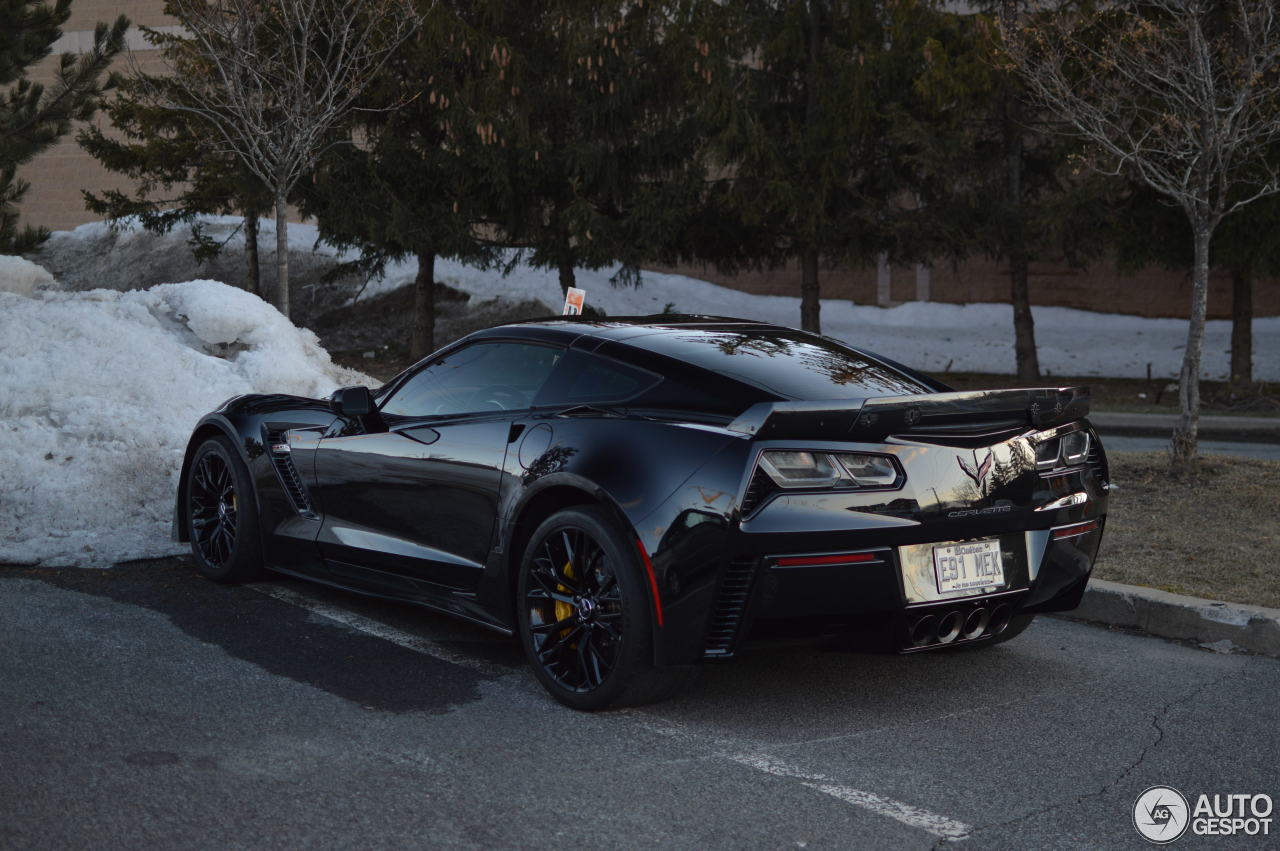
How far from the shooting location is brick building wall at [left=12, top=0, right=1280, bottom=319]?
3309 cm

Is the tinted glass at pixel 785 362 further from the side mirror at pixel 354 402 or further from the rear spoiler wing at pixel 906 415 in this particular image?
the side mirror at pixel 354 402

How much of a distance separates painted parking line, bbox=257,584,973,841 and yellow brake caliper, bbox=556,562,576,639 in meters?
0.39

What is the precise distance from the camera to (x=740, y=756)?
421 cm

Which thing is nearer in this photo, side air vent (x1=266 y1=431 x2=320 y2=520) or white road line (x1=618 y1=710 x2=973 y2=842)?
white road line (x1=618 y1=710 x2=973 y2=842)

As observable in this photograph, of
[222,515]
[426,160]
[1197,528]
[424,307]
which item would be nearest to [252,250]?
[424,307]

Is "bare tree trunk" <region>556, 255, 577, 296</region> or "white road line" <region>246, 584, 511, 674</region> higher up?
"bare tree trunk" <region>556, 255, 577, 296</region>

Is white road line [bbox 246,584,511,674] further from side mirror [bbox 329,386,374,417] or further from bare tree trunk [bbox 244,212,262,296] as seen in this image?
bare tree trunk [bbox 244,212,262,296]

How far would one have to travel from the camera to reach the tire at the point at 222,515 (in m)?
6.48

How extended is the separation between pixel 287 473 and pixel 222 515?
0.61 meters

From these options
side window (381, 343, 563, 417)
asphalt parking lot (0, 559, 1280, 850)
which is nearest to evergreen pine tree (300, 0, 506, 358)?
side window (381, 343, 563, 417)

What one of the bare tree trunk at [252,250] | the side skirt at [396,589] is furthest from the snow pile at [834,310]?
the side skirt at [396,589]

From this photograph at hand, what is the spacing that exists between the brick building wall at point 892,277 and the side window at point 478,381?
22.2m

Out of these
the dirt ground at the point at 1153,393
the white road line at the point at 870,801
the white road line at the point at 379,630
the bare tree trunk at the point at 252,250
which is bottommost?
the dirt ground at the point at 1153,393

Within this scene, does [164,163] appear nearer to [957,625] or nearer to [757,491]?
[757,491]
